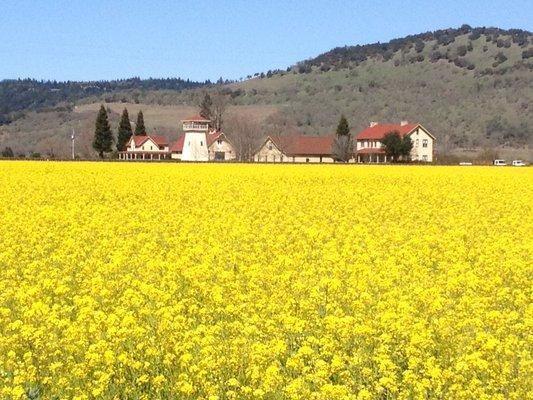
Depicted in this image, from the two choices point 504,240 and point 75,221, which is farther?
point 75,221

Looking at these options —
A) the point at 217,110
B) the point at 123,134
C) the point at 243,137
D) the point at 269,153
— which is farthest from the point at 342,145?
the point at 123,134

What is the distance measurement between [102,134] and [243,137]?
1950 centimetres

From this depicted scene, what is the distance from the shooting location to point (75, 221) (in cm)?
1641

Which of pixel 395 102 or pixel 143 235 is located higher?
pixel 395 102

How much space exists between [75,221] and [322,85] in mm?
180896

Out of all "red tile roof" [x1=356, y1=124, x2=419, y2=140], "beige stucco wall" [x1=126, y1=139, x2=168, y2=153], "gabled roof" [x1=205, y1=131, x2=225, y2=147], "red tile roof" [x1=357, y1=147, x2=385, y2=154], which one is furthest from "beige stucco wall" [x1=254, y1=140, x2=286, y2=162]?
"beige stucco wall" [x1=126, y1=139, x2=168, y2=153]

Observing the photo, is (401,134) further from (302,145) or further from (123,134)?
(123,134)

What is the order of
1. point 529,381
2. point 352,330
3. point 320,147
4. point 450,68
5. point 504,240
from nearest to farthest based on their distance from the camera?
point 529,381
point 352,330
point 504,240
point 320,147
point 450,68

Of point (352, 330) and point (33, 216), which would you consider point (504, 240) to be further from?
point (33, 216)

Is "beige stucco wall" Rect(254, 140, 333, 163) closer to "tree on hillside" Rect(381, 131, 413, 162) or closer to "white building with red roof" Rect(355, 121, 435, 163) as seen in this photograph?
"white building with red roof" Rect(355, 121, 435, 163)

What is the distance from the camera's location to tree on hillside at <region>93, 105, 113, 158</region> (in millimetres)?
104000

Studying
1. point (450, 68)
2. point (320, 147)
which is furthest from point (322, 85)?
point (320, 147)

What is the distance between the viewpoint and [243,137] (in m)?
100

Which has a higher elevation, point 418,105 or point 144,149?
point 418,105
